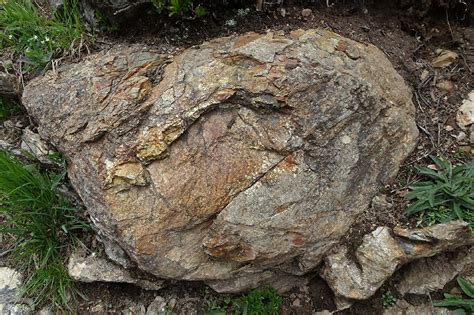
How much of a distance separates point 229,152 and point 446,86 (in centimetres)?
179

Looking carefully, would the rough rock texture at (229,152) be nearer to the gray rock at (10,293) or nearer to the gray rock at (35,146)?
the gray rock at (35,146)

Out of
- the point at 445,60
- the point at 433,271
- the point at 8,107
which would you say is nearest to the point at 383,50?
the point at 445,60

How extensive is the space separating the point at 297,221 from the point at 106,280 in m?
1.39

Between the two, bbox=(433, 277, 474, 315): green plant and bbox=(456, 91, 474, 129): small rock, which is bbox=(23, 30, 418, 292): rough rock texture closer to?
bbox=(456, 91, 474, 129): small rock

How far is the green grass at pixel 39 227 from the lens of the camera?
3252mm

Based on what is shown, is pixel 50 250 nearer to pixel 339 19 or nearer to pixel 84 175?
pixel 84 175

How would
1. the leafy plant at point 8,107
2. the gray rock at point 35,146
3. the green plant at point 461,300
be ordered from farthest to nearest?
the leafy plant at point 8,107 < the gray rock at point 35,146 < the green plant at point 461,300

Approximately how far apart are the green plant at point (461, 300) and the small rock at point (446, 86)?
4.51 ft

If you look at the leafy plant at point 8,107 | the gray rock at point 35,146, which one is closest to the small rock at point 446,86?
the gray rock at point 35,146

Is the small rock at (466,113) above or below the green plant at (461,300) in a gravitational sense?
above

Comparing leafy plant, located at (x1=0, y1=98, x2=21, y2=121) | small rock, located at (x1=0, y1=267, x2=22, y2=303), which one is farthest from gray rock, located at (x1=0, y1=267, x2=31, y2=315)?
leafy plant, located at (x1=0, y1=98, x2=21, y2=121)

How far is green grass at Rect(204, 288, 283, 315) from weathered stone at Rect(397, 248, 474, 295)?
844 millimetres

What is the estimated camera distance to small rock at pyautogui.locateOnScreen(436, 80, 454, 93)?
344 centimetres

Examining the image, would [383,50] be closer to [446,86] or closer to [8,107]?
[446,86]
